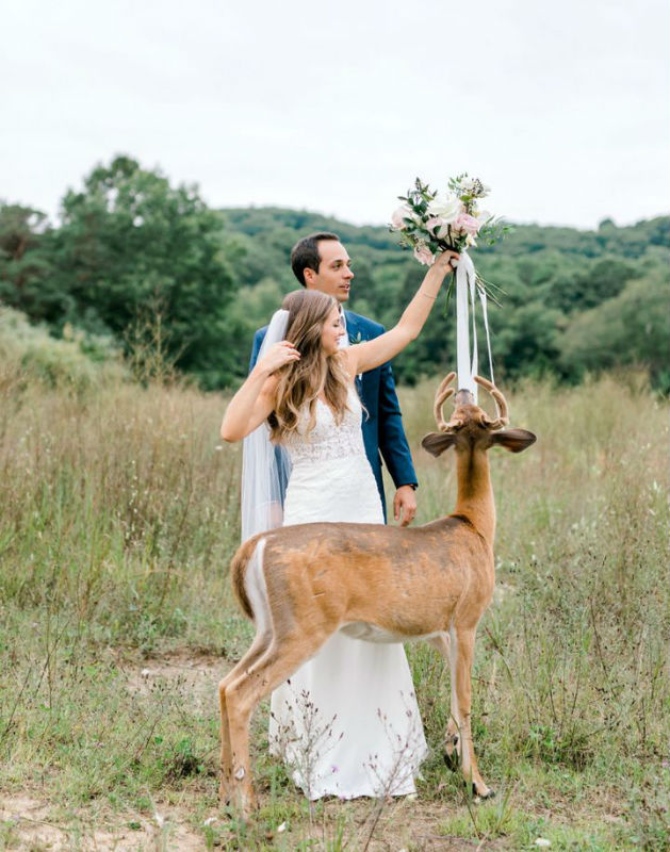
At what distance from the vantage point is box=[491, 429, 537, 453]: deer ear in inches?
163

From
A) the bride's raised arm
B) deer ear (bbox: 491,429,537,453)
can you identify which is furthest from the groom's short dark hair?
deer ear (bbox: 491,429,537,453)

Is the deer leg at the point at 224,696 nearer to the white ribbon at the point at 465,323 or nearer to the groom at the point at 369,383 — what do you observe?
the groom at the point at 369,383

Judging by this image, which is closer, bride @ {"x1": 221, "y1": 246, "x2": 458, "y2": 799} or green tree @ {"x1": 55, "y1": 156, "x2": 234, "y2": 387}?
bride @ {"x1": 221, "y1": 246, "x2": 458, "y2": 799}

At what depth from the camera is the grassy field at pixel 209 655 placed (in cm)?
387

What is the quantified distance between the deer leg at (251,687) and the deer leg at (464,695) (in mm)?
633

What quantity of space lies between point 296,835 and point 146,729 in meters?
1.21

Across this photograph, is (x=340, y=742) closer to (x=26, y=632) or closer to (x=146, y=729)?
(x=146, y=729)

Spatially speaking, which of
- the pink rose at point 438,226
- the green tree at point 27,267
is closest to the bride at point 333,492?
the pink rose at point 438,226

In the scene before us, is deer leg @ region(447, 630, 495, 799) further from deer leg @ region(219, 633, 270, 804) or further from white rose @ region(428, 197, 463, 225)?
white rose @ region(428, 197, 463, 225)

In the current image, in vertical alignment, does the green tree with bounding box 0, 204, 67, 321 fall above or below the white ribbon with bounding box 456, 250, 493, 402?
above

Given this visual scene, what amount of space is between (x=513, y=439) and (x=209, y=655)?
285 centimetres

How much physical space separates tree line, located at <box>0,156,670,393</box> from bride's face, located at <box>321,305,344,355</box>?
82.5 feet

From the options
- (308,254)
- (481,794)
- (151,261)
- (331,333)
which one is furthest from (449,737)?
(151,261)

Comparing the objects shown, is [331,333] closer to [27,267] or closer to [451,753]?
[451,753]
